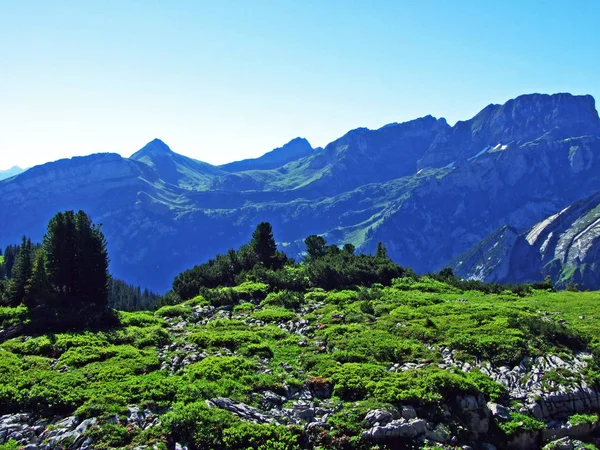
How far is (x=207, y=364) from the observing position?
25609 millimetres

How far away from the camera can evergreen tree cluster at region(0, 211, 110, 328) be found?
39812 millimetres

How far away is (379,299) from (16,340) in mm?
28422

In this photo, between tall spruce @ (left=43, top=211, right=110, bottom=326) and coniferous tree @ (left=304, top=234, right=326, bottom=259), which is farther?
coniferous tree @ (left=304, top=234, right=326, bottom=259)

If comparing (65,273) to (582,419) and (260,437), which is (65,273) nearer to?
(260,437)

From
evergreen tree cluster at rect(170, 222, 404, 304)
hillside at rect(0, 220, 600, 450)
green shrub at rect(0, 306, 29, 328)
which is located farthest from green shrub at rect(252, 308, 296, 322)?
green shrub at rect(0, 306, 29, 328)

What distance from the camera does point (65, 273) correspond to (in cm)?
4309

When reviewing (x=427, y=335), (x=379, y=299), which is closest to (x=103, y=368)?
(x=427, y=335)

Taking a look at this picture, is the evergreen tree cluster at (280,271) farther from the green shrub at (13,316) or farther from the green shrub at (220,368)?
the green shrub at (220,368)

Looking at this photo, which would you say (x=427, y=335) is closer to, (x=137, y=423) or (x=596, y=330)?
(x=596, y=330)

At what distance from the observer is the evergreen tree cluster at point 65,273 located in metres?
39.8

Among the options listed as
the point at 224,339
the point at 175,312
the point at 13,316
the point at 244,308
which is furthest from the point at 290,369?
the point at 13,316

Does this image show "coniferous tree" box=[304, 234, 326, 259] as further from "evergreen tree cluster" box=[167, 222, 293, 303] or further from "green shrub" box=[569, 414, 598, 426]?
"green shrub" box=[569, 414, 598, 426]

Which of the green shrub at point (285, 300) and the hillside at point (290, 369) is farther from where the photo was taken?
the green shrub at point (285, 300)

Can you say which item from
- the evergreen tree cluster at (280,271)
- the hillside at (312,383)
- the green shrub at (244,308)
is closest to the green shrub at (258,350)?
the hillside at (312,383)
